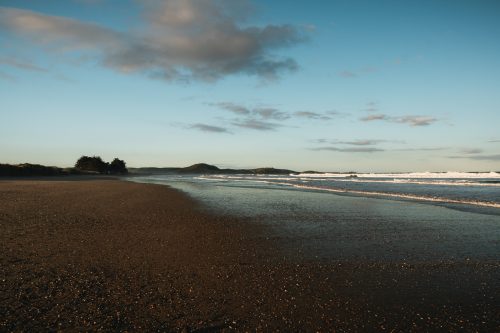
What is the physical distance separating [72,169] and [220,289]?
106 metres

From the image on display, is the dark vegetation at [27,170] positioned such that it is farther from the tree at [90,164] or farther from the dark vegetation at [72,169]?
the tree at [90,164]

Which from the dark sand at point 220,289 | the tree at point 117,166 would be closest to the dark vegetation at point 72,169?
the tree at point 117,166

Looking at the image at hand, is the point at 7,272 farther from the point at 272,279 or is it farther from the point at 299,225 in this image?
the point at 299,225

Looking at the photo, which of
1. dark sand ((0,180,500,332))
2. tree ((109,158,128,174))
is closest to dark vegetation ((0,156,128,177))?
tree ((109,158,128,174))

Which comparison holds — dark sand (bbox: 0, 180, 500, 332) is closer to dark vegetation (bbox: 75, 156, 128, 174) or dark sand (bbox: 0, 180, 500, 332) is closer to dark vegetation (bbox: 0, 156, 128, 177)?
dark vegetation (bbox: 0, 156, 128, 177)

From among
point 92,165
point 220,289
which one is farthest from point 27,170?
point 220,289

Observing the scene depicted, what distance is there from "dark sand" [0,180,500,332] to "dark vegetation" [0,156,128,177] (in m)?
76.4

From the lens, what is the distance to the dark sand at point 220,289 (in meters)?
5.47

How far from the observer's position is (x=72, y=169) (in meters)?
99.6

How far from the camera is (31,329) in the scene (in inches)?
203

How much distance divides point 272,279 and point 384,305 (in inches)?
93.6

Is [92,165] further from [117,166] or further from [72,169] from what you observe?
[72,169]

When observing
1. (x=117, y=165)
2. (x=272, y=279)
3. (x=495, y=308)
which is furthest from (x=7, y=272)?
(x=117, y=165)

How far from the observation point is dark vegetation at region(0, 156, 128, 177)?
74.2m
